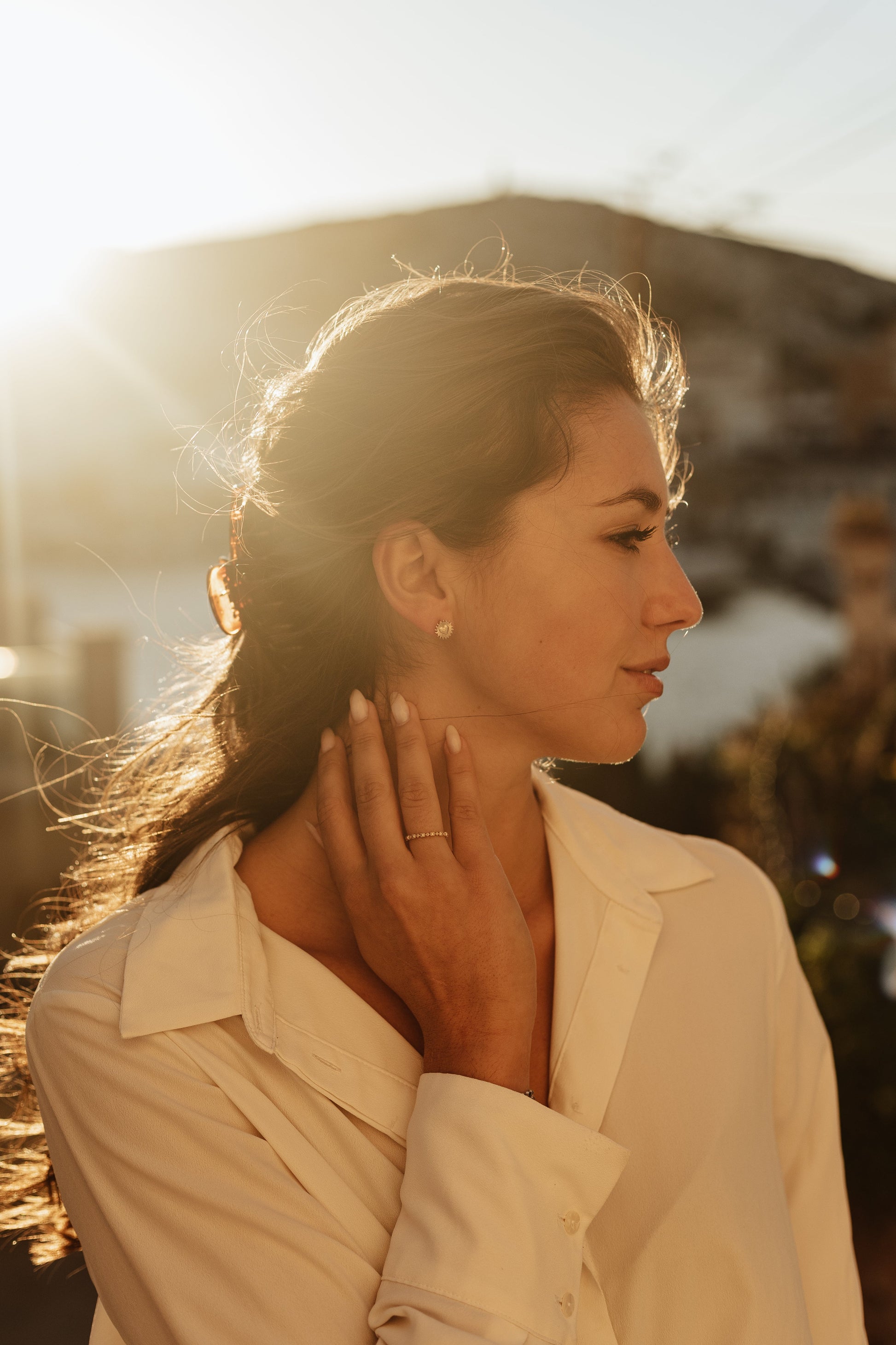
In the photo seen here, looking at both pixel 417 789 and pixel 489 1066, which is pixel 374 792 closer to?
pixel 417 789

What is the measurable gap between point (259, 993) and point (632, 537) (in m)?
0.91

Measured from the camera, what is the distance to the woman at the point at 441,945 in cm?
131

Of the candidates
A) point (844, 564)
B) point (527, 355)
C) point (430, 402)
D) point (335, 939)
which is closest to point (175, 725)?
point (335, 939)

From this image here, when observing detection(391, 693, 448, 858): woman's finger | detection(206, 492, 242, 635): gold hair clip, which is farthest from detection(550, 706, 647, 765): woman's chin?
detection(206, 492, 242, 635): gold hair clip

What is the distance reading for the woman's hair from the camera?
166 centimetres

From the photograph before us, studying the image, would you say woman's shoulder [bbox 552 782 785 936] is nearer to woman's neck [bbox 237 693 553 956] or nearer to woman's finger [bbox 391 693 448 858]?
woman's neck [bbox 237 693 553 956]

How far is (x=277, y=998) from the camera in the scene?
Answer: 1535 mm

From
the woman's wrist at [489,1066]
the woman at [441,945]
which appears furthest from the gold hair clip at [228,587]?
the woman's wrist at [489,1066]

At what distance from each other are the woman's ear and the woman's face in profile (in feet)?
0.14

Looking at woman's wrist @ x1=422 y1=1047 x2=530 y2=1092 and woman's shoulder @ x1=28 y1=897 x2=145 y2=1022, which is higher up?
woman's shoulder @ x1=28 y1=897 x2=145 y2=1022

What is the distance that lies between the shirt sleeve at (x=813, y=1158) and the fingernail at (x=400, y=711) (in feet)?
2.76

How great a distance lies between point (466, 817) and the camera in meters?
1.51

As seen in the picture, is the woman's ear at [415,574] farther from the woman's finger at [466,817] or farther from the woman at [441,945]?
the woman's finger at [466,817]

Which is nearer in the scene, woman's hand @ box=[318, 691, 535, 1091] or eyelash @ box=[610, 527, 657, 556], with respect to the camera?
woman's hand @ box=[318, 691, 535, 1091]
